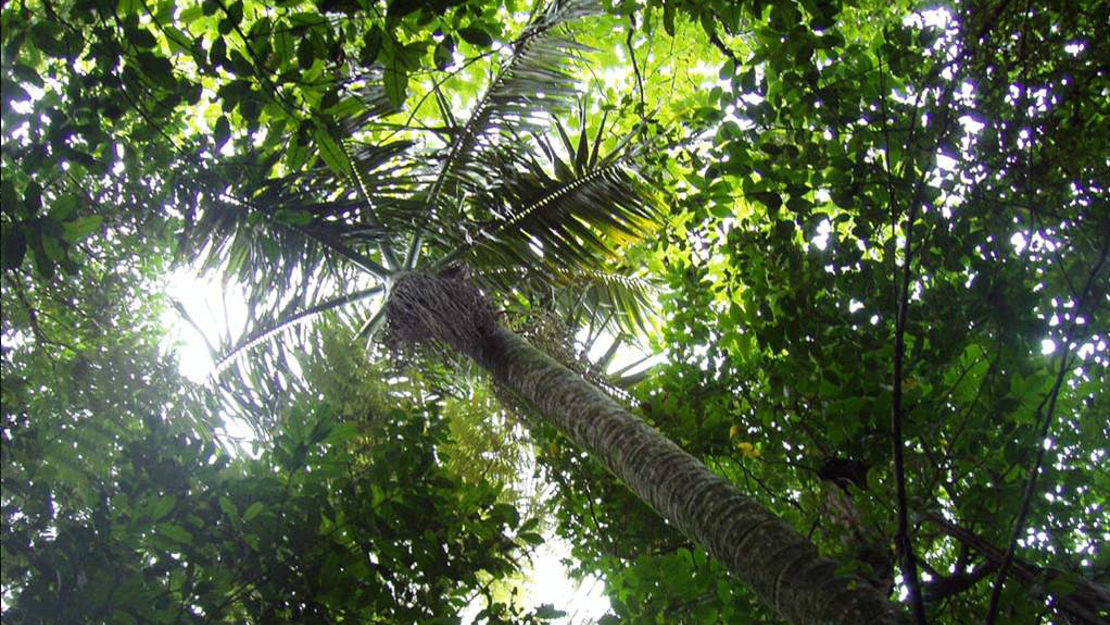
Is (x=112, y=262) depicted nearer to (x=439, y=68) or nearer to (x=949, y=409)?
(x=439, y=68)

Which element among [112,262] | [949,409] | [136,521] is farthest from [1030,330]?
[112,262]

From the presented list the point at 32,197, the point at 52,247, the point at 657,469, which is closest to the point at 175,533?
the point at 52,247

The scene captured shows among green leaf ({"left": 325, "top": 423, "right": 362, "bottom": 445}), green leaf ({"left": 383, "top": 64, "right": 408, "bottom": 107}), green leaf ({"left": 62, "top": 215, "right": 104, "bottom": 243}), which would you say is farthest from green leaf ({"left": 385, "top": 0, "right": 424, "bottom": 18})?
green leaf ({"left": 325, "top": 423, "right": 362, "bottom": 445})

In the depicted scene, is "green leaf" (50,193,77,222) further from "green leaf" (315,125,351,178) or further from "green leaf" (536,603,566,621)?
"green leaf" (536,603,566,621)

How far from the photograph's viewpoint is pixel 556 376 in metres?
3.79

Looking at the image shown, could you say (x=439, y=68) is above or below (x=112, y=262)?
below

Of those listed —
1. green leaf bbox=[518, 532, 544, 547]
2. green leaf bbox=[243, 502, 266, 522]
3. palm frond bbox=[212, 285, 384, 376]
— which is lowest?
green leaf bbox=[243, 502, 266, 522]

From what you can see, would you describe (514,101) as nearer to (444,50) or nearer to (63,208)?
(444,50)

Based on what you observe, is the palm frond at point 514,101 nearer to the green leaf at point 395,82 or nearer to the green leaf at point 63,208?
the green leaf at point 395,82

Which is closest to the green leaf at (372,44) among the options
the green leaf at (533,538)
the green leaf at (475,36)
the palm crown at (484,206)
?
the green leaf at (475,36)

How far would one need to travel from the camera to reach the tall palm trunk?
7.15ft

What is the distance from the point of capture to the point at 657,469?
2926 millimetres

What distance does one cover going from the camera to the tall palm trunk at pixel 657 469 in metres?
2.18

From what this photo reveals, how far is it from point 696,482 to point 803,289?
0.77 m
